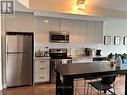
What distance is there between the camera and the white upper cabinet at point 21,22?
15.1ft

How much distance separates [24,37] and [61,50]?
1.69 m

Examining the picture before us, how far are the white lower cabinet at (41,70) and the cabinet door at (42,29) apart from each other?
0.77m

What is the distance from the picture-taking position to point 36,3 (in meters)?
4.08

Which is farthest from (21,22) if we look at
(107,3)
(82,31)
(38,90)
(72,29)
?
(107,3)

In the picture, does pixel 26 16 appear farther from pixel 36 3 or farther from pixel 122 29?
pixel 122 29

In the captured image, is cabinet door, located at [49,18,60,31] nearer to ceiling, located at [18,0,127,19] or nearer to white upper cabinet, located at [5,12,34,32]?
white upper cabinet, located at [5,12,34,32]

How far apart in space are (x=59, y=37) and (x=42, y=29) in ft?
2.19

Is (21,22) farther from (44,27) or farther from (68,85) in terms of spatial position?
(68,85)

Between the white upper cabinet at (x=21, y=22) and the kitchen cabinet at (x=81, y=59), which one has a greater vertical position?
the white upper cabinet at (x=21, y=22)

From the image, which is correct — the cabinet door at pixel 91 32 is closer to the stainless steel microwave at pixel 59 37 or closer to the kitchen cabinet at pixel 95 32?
the kitchen cabinet at pixel 95 32

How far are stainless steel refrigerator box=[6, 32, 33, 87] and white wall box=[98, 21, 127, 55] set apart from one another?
10.8ft

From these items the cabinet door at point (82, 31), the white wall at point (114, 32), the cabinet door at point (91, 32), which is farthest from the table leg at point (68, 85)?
the white wall at point (114, 32)

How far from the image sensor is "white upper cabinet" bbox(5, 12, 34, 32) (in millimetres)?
4598

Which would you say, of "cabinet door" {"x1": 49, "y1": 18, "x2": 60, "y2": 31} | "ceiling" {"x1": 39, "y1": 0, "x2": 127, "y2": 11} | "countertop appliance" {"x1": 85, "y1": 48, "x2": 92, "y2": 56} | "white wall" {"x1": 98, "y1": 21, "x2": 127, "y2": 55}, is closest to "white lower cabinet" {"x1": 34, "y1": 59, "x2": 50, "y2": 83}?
"cabinet door" {"x1": 49, "y1": 18, "x2": 60, "y2": 31}
